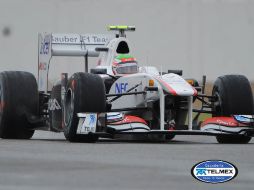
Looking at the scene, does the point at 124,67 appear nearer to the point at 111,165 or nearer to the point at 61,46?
the point at 61,46

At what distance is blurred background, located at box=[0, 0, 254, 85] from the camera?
30.9m

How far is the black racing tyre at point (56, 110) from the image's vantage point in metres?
16.7

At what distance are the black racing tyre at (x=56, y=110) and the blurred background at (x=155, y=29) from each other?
13.2 meters

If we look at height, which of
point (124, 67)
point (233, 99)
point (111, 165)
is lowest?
point (111, 165)

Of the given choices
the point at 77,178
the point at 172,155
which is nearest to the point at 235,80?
the point at 172,155

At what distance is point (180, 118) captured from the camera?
16203 mm

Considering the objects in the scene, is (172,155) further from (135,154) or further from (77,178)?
(77,178)

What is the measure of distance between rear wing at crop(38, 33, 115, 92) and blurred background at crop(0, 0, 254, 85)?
1126 cm

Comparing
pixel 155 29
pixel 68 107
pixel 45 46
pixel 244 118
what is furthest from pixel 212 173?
pixel 155 29

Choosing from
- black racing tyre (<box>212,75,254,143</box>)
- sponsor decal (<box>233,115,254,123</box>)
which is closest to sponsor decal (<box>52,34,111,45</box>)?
black racing tyre (<box>212,75,254,143</box>)

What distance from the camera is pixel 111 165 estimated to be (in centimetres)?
1107

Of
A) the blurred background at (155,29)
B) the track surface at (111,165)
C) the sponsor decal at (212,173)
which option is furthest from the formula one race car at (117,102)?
the blurred background at (155,29)

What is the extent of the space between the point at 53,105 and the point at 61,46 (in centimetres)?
198

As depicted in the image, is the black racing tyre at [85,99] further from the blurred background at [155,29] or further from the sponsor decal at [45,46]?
the blurred background at [155,29]
